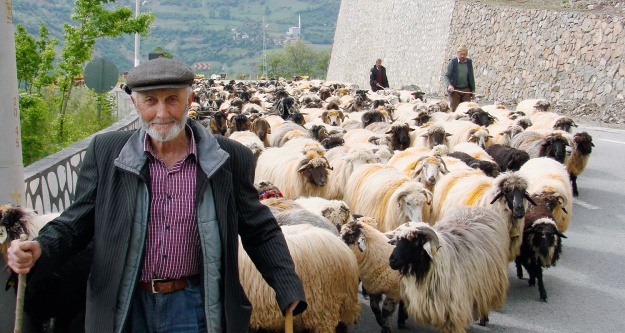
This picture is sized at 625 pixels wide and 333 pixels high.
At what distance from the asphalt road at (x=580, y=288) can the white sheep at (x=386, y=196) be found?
3.67 feet

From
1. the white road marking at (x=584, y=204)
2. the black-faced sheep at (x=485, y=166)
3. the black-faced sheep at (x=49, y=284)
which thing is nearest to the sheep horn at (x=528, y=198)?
the black-faced sheep at (x=485, y=166)

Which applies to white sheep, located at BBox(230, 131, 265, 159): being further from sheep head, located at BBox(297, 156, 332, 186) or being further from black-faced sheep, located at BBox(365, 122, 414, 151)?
black-faced sheep, located at BBox(365, 122, 414, 151)

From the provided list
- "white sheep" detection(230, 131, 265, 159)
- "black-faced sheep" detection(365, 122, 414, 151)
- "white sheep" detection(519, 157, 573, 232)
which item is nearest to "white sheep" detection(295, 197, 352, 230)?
"white sheep" detection(519, 157, 573, 232)

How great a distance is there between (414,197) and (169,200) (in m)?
4.67

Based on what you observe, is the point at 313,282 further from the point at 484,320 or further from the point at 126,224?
the point at 126,224

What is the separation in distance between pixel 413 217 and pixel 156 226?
475 centimetres

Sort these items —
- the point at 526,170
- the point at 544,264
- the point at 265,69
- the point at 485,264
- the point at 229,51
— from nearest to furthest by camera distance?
the point at 485,264 < the point at 544,264 < the point at 526,170 < the point at 265,69 < the point at 229,51

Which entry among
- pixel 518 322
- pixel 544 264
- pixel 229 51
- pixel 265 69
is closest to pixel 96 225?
pixel 518 322

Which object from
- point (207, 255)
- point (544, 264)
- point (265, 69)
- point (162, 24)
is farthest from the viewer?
point (162, 24)

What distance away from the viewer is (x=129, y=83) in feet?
8.64

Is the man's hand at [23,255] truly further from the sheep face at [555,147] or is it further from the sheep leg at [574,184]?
the sheep leg at [574,184]

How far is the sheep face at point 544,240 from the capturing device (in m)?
6.62

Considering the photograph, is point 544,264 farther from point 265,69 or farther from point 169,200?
point 265,69

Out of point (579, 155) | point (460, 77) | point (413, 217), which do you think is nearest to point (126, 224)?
point (413, 217)
